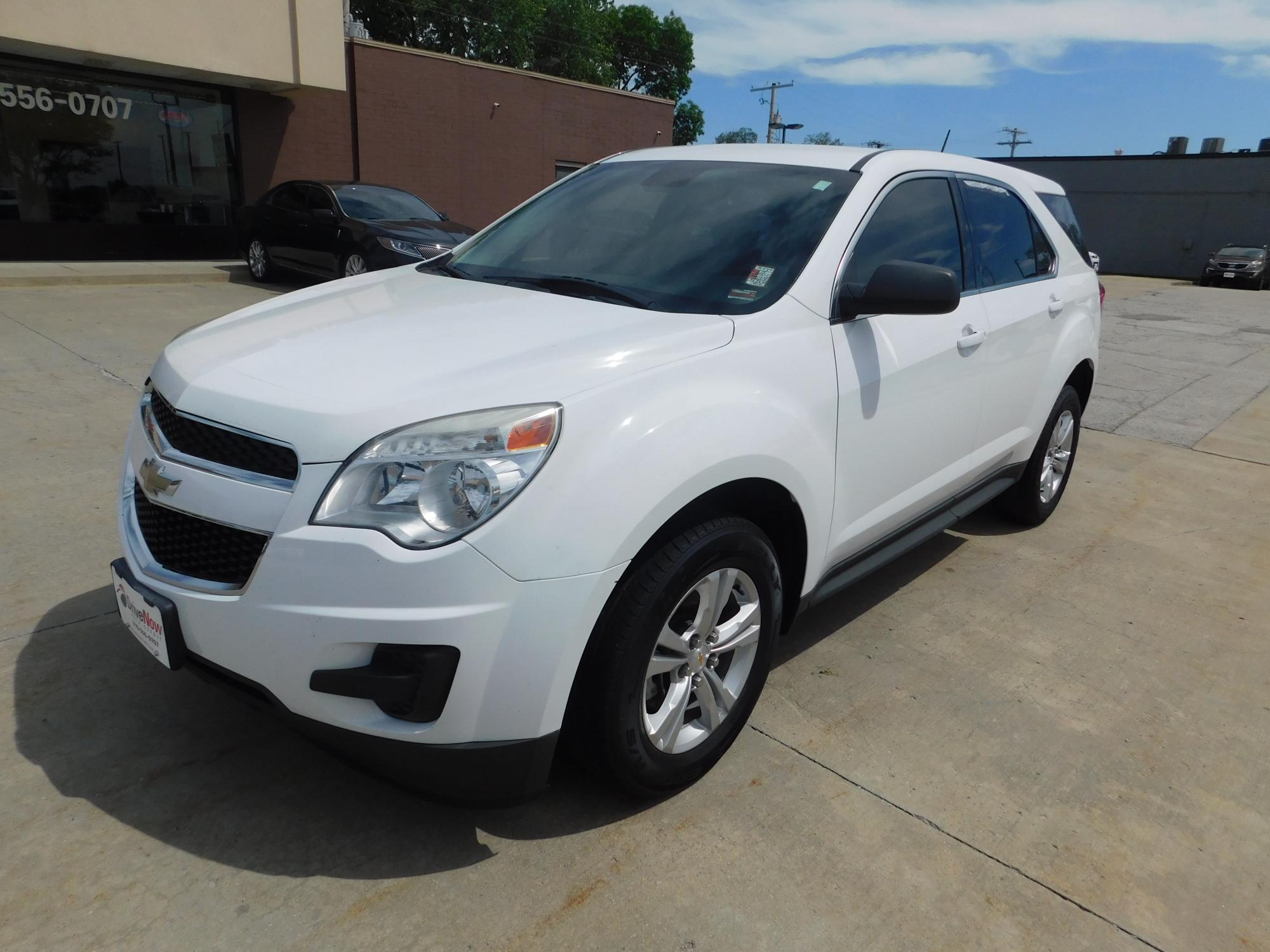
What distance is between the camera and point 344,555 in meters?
1.92

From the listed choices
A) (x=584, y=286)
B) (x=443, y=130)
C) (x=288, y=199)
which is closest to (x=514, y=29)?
(x=443, y=130)

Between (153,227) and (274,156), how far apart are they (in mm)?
2658

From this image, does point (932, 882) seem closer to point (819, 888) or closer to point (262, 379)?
point (819, 888)

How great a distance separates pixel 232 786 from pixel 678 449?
153cm

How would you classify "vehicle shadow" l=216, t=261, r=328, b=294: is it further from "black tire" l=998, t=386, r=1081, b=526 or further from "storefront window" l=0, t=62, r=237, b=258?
"black tire" l=998, t=386, r=1081, b=526

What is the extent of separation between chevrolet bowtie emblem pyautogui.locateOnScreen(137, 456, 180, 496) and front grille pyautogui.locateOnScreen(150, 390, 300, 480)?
7 cm

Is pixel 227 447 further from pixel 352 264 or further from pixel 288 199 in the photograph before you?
pixel 288 199

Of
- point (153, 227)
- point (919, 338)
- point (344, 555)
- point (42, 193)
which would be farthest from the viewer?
point (153, 227)

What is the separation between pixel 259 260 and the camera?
13.4m

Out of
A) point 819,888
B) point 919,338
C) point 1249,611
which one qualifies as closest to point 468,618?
point 819,888

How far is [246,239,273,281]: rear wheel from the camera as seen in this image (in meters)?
13.2

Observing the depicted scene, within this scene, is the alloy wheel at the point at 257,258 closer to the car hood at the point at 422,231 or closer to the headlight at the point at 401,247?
the car hood at the point at 422,231

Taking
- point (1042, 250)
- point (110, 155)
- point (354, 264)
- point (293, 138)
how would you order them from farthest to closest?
point (293, 138)
point (110, 155)
point (354, 264)
point (1042, 250)


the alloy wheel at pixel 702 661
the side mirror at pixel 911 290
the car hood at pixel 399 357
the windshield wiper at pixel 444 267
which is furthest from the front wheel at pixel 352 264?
the alloy wheel at pixel 702 661
